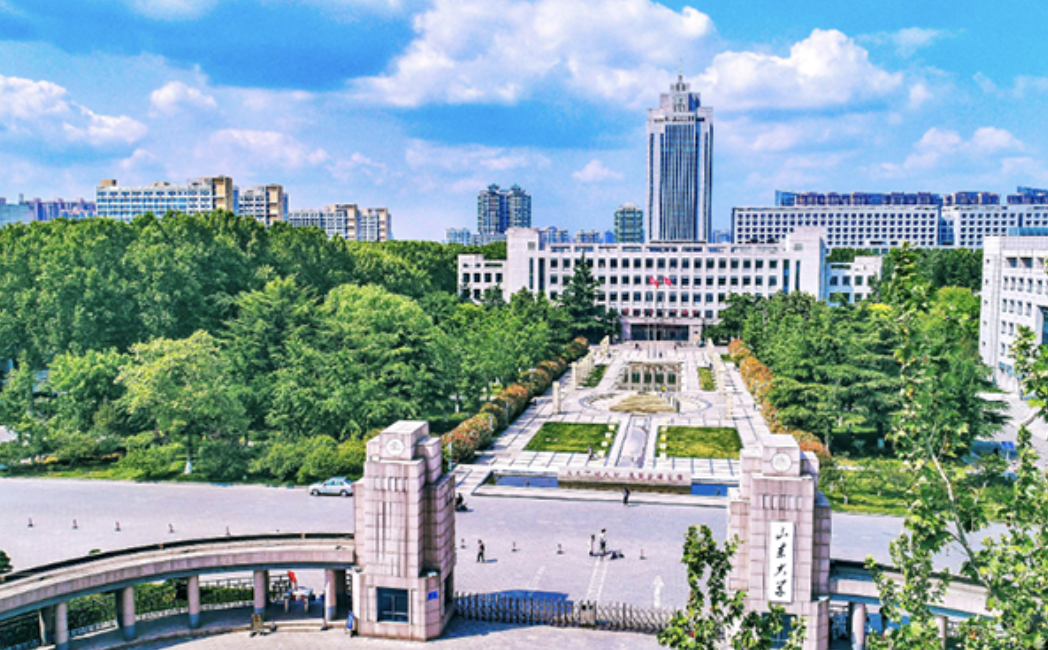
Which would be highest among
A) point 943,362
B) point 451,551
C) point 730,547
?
point 943,362

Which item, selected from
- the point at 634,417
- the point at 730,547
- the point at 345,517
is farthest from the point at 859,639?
the point at 634,417

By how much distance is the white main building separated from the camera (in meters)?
89.8

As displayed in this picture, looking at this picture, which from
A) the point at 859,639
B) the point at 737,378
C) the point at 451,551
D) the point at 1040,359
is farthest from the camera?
the point at 737,378

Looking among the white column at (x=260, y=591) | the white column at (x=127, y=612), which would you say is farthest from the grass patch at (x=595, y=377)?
the white column at (x=127, y=612)

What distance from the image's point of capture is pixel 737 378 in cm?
6331

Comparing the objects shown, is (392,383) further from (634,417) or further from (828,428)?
(828,428)

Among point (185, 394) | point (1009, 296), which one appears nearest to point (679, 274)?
point (1009, 296)

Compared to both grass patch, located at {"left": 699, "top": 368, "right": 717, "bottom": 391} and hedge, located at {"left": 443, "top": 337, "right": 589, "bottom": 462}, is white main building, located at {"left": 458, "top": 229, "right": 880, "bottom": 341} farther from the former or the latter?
hedge, located at {"left": 443, "top": 337, "right": 589, "bottom": 462}

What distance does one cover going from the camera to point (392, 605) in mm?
19797

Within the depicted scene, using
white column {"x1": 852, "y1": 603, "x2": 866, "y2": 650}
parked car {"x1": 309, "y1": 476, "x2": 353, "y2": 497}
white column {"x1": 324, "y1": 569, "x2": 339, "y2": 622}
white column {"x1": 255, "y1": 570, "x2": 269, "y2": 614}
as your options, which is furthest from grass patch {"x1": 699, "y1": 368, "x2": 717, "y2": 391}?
white column {"x1": 255, "y1": 570, "x2": 269, "y2": 614}

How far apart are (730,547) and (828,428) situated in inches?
1179

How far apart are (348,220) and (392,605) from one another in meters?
172

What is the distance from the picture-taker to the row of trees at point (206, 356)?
35562mm

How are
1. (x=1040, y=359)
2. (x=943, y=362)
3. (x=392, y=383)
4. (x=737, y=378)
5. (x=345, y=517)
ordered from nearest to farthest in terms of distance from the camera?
(x=1040, y=359) < (x=943, y=362) < (x=345, y=517) < (x=392, y=383) < (x=737, y=378)
